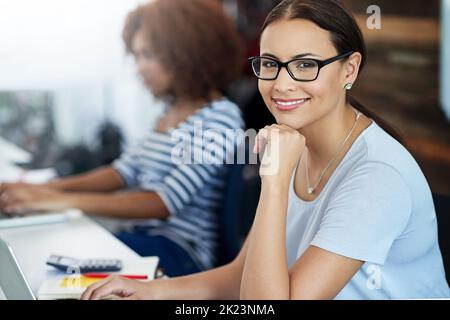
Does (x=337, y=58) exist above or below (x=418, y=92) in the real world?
above

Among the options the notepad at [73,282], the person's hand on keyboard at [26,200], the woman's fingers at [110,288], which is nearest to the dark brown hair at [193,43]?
the person's hand on keyboard at [26,200]

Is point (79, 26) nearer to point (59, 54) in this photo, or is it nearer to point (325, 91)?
point (59, 54)

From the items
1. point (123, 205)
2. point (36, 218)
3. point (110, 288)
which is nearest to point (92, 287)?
point (110, 288)

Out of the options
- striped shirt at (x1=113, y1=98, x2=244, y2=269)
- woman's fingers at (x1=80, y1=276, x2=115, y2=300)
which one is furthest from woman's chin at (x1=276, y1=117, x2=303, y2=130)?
striped shirt at (x1=113, y1=98, x2=244, y2=269)

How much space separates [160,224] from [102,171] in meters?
0.39

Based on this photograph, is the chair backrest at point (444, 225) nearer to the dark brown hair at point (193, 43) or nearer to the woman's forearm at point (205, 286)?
the woman's forearm at point (205, 286)

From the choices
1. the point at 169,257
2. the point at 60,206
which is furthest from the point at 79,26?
the point at 169,257

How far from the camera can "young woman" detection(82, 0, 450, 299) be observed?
76 cm

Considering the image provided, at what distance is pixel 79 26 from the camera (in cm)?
279

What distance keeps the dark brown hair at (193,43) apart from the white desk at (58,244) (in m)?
0.44

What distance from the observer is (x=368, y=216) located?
0.78 metres

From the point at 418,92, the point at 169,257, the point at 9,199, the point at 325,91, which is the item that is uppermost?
the point at 325,91

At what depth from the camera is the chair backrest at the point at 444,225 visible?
901 mm

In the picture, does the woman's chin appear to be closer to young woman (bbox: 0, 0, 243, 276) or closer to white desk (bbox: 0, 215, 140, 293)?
white desk (bbox: 0, 215, 140, 293)
